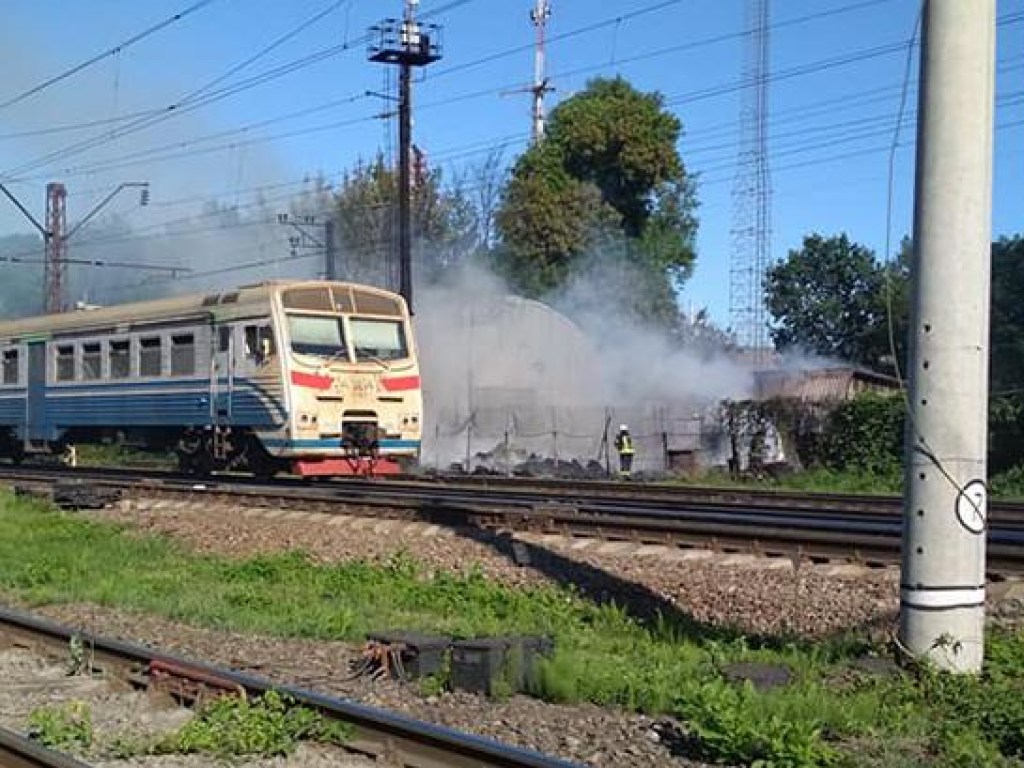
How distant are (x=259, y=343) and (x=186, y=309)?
243cm

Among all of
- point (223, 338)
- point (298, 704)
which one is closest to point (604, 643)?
point (298, 704)

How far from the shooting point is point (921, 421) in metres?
8.20

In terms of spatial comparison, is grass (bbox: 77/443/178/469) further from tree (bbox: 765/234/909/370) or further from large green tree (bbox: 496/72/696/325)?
tree (bbox: 765/234/909/370)

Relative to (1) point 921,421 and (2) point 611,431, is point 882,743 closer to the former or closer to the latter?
(1) point 921,421

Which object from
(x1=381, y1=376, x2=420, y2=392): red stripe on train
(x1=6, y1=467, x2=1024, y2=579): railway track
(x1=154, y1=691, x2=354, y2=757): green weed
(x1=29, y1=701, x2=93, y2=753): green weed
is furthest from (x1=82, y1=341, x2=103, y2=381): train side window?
(x1=154, y1=691, x2=354, y2=757): green weed

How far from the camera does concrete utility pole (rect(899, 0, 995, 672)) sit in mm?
8078

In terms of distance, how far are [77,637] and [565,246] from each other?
140 ft

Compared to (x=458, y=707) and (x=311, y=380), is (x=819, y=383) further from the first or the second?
(x=458, y=707)

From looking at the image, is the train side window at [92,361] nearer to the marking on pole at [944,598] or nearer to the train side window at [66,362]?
the train side window at [66,362]

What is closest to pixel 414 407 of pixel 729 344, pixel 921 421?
pixel 921 421

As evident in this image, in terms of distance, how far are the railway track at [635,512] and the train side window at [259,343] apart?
2150 mm

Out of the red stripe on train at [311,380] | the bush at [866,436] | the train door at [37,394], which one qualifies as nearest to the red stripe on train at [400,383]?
the red stripe on train at [311,380]

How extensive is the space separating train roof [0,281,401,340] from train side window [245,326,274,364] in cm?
28

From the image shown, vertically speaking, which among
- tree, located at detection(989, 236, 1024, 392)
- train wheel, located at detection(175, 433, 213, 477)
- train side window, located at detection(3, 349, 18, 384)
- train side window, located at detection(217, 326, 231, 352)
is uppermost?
tree, located at detection(989, 236, 1024, 392)
